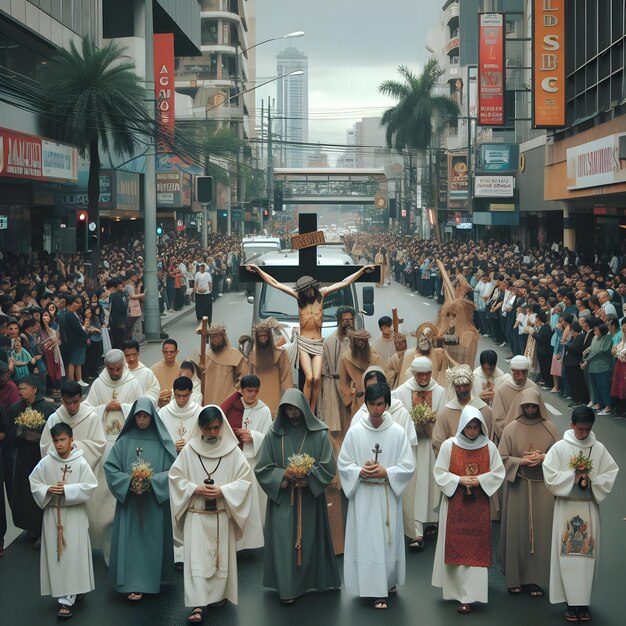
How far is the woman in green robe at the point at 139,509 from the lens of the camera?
9.77 metres

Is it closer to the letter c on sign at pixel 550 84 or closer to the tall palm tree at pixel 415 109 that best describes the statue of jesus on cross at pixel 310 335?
the letter c on sign at pixel 550 84

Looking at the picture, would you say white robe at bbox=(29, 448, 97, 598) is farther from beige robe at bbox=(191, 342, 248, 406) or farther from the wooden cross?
the wooden cross

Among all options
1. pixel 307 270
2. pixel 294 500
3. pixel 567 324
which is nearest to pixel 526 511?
pixel 294 500

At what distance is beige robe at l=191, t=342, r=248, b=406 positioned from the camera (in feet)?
45.5

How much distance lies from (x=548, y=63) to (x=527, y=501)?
94.0 ft

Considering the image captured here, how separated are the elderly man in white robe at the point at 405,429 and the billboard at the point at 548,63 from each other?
25587mm

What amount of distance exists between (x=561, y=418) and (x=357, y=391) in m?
6.15

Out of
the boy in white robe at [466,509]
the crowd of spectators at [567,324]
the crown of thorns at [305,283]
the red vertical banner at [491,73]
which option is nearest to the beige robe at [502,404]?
the boy in white robe at [466,509]

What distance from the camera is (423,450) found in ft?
39.2

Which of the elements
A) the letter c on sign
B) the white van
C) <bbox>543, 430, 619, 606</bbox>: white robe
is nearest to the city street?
<bbox>543, 430, 619, 606</bbox>: white robe

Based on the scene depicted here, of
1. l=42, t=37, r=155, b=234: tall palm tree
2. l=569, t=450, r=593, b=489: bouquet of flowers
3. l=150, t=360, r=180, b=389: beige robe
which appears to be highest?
l=42, t=37, r=155, b=234: tall palm tree

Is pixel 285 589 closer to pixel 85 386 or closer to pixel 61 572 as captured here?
pixel 61 572

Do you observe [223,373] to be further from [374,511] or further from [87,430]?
[374,511]

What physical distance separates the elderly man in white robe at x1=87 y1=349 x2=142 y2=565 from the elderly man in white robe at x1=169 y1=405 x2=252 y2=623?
5.50 ft
